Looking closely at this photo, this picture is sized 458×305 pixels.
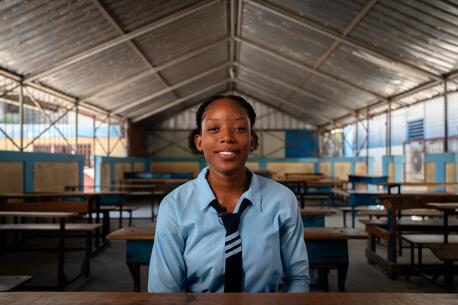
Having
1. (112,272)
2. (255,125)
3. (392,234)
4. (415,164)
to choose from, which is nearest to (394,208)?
(392,234)

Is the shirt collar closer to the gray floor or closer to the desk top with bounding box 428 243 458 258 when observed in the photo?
the desk top with bounding box 428 243 458 258

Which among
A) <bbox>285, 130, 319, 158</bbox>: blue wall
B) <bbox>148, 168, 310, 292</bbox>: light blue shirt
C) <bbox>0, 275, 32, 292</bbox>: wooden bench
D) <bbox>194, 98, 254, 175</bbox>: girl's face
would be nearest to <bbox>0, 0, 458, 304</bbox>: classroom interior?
<bbox>0, 275, 32, 292</bbox>: wooden bench

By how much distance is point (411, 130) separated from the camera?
12.3 m

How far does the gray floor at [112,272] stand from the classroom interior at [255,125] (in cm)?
3

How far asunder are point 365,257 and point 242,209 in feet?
16.2

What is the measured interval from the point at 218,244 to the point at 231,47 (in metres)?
11.6

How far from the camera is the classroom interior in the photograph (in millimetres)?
4199

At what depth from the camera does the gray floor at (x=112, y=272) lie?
422 centimetres

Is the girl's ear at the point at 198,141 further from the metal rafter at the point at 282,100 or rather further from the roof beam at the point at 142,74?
the metal rafter at the point at 282,100

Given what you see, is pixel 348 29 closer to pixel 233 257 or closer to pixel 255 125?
pixel 255 125

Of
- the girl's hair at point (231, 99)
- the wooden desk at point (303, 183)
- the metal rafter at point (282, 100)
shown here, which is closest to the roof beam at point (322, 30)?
the wooden desk at point (303, 183)

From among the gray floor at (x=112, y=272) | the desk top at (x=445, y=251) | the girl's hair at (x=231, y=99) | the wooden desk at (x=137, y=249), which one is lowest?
the gray floor at (x=112, y=272)

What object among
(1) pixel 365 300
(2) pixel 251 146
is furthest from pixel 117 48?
(1) pixel 365 300

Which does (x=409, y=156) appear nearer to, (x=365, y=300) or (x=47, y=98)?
(x=47, y=98)
